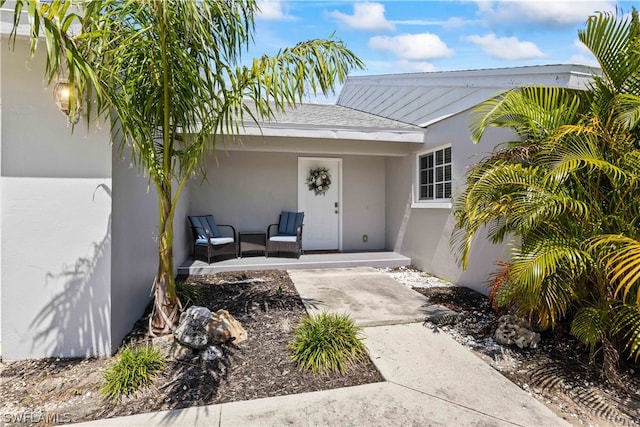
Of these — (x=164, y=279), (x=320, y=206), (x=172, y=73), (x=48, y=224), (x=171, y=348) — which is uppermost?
(x=172, y=73)

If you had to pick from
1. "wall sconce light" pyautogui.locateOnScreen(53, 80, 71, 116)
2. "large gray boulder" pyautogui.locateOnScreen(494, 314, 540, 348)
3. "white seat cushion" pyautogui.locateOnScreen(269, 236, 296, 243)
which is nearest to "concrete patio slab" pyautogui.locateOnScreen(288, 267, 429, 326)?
"white seat cushion" pyautogui.locateOnScreen(269, 236, 296, 243)

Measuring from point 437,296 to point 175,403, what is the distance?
12.3ft

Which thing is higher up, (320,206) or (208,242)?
(320,206)

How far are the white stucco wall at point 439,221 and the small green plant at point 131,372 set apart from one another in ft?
14.2

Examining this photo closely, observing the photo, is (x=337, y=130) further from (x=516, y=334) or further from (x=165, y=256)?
(x=516, y=334)

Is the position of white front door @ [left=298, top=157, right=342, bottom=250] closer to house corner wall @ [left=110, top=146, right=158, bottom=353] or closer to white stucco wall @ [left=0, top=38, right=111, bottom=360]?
house corner wall @ [left=110, top=146, right=158, bottom=353]

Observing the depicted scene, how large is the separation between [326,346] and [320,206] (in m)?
5.06

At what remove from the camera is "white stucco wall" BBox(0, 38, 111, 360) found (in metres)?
2.82

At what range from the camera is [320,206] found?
7855 millimetres

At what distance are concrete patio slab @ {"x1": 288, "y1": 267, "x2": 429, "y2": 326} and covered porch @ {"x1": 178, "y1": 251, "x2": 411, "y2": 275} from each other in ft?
0.63

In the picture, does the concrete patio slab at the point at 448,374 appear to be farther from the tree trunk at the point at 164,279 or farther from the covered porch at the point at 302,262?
the covered porch at the point at 302,262

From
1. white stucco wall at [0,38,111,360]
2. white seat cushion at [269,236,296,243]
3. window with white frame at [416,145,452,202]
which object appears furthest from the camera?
white seat cushion at [269,236,296,243]

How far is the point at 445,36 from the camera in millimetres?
5973

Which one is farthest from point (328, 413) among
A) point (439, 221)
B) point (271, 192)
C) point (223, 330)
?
point (271, 192)
